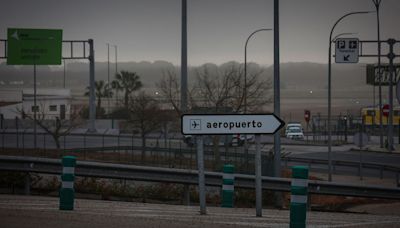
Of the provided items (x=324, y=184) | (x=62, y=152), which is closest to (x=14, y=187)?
(x=324, y=184)

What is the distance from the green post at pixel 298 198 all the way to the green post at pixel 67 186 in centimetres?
418

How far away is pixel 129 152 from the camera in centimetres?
4975

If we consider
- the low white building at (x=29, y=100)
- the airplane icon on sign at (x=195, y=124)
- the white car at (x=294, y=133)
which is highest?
the low white building at (x=29, y=100)

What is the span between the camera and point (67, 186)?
1353 cm

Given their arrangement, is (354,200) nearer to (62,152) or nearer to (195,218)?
(195,218)

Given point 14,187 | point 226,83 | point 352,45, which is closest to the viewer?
point 14,187

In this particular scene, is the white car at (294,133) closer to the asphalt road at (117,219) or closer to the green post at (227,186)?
the green post at (227,186)

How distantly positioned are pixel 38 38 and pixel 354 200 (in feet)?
85.4

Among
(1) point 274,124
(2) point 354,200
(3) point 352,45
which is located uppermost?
(3) point 352,45

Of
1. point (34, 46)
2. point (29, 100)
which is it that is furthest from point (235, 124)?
point (29, 100)

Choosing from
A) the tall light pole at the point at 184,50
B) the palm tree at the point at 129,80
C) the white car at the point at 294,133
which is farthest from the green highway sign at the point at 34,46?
the palm tree at the point at 129,80

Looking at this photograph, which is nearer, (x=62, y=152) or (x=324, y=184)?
(x=324, y=184)

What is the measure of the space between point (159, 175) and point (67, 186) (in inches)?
240

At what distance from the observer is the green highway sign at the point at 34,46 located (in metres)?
46.9
